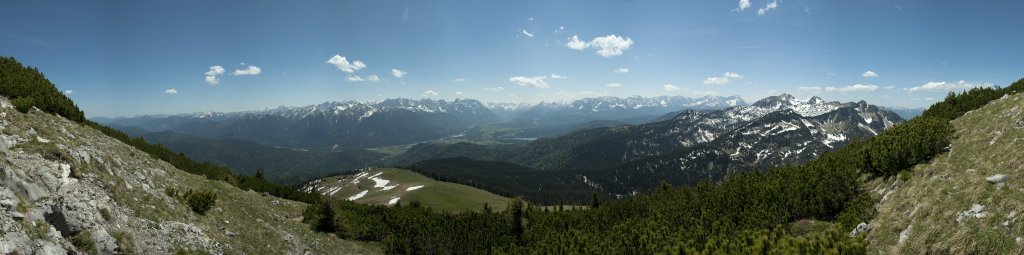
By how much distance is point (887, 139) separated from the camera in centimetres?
5066

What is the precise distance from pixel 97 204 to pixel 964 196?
5536 cm

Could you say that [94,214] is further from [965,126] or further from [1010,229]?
[965,126]

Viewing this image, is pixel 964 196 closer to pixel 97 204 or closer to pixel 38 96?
pixel 97 204

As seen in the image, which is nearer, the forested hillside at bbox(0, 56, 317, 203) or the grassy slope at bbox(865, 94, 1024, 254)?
the grassy slope at bbox(865, 94, 1024, 254)

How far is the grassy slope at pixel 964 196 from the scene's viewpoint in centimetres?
2472

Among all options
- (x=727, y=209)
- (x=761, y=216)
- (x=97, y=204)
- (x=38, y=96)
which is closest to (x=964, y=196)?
(x=761, y=216)

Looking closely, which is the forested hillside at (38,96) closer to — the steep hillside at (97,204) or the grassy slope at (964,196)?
the steep hillside at (97,204)

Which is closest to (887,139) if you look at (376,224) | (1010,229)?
(1010,229)

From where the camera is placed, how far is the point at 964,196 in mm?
29172

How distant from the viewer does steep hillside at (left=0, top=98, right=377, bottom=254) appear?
21.1 m

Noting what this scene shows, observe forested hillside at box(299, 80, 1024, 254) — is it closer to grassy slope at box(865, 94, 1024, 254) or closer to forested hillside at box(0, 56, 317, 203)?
grassy slope at box(865, 94, 1024, 254)

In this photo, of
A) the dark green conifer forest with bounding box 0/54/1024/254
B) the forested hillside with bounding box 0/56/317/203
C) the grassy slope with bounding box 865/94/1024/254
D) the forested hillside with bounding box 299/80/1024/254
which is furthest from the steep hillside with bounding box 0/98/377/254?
the grassy slope with bounding box 865/94/1024/254

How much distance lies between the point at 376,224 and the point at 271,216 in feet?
80.2

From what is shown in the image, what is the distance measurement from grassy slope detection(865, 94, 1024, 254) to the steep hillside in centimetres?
4790
